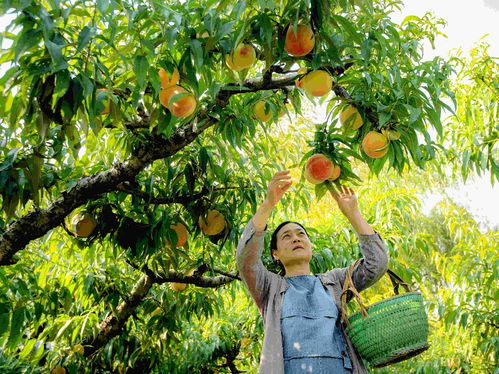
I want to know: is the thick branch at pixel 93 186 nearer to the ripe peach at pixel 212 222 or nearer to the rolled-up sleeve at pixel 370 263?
the ripe peach at pixel 212 222

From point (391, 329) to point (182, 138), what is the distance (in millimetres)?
792

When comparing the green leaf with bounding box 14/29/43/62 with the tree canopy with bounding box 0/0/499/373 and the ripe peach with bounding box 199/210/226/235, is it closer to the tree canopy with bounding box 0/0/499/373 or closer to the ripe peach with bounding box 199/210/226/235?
the tree canopy with bounding box 0/0/499/373

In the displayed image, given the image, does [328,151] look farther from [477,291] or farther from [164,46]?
[477,291]

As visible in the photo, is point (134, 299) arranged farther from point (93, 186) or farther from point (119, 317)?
point (93, 186)

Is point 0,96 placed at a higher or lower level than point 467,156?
lower

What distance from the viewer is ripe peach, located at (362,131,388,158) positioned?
1355mm

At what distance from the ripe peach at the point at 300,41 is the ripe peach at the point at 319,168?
32cm

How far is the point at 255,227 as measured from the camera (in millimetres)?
1452

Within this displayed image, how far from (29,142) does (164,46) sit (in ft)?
1.85

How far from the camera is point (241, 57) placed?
1249mm

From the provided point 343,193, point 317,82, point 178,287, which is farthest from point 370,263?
point 178,287

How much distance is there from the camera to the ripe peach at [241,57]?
4.07ft

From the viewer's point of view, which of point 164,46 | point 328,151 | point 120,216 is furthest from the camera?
point 120,216

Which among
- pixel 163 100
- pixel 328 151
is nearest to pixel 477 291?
pixel 328 151
